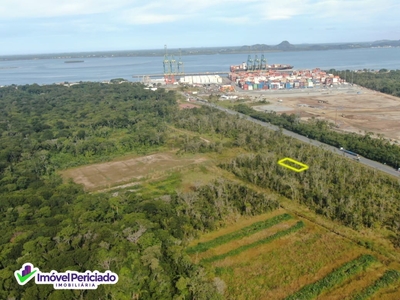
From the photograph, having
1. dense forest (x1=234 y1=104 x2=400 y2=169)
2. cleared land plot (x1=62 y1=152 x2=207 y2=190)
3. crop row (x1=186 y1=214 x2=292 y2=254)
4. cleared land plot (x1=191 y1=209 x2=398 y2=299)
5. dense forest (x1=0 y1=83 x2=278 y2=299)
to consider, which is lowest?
cleared land plot (x1=191 y1=209 x2=398 y2=299)

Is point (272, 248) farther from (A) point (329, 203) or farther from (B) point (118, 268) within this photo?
(B) point (118, 268)

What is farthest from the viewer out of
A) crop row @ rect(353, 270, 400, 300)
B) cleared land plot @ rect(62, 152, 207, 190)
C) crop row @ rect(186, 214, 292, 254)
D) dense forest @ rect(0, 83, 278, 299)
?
cleared land plot @ rect(62, 152, 207, 190)

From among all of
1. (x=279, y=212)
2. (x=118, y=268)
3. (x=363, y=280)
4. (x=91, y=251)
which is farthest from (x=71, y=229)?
(x=363, y=280)

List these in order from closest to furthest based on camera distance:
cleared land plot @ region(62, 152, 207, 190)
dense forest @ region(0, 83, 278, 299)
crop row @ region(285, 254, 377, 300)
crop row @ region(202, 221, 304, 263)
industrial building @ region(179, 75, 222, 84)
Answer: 1. dense forest @ region(0, 83, 278, 299)
2. crop row @ region(285, 254, 377, 300)
3. crop row @ region(202, 221, 304, 263)
4. cleared land plot @ region(62, 152, 207, 190)
5. industrial building @ region(179, 75, 222, 84)

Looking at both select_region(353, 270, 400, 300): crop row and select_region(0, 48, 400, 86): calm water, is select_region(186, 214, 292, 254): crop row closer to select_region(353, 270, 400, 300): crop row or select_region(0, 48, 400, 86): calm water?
select_region(353, 270, 400, 300): crop row

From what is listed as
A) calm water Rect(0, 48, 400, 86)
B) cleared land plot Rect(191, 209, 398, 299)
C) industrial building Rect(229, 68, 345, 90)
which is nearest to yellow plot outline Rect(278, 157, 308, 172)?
cleared land plot Rect(191, 209, 398, 299)

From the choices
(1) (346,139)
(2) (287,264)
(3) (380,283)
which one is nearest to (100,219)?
(2) (287,264)
